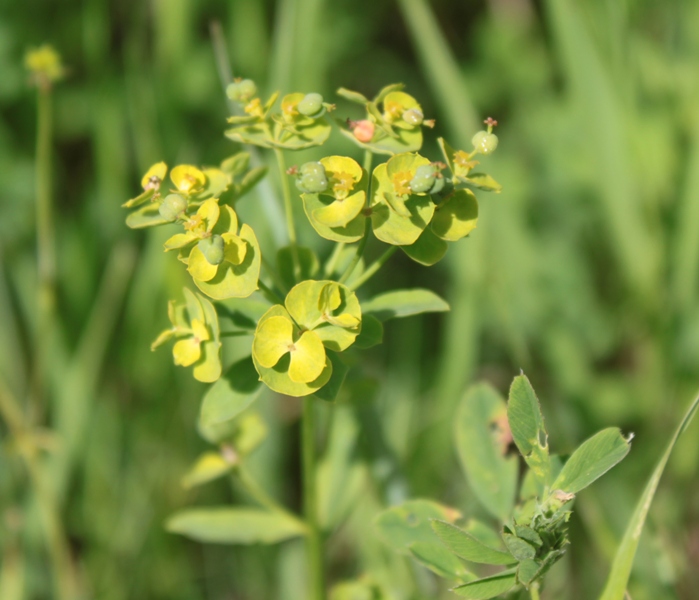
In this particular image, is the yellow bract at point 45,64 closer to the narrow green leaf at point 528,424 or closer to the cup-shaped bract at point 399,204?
the cup-shaped bract at point 399,204

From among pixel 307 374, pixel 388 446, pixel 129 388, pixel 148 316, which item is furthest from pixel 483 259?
pixel 307 374

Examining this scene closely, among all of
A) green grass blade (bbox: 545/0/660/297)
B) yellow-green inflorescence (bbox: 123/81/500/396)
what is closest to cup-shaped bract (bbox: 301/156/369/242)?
yellow-green inflorescence (bbox: 123/81/500/396)

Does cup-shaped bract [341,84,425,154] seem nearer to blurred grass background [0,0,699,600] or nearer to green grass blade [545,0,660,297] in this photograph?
blurred grass background [0,0,699,600]

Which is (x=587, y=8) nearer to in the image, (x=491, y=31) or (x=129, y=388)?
(x=491, y=31)

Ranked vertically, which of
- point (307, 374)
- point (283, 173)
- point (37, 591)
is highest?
point (283, 173)

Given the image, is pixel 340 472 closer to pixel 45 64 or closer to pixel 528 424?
pixel 528 424

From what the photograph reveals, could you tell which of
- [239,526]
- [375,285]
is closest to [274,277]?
[239,526]
